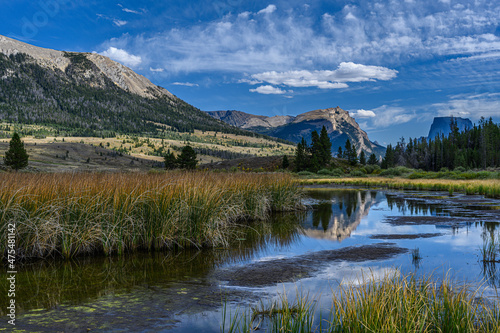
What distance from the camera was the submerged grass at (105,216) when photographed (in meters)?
7.70

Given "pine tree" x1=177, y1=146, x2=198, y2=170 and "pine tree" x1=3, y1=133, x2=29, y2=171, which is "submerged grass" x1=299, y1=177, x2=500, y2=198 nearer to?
"pine tree" x1=177, y1=146, x2=198, y2=170

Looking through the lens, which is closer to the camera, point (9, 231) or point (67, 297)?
point (67, 297)

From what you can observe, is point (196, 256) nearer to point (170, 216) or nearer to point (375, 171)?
point (170, 216)

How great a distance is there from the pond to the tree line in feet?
281

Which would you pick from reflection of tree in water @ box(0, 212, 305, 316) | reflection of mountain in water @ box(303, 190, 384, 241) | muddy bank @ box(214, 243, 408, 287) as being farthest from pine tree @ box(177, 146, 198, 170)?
muddy bank @ box(214, 243, 408, 287)

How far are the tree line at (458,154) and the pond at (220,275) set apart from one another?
85663 mm

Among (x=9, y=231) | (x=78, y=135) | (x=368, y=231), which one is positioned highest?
(x=78, y=135)

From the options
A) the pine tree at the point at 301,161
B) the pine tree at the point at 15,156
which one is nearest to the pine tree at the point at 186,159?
the pine tree at the point at 15,156

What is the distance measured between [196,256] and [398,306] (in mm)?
5519

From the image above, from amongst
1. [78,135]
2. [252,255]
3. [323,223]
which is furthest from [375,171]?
[78,135]

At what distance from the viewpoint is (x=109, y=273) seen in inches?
272

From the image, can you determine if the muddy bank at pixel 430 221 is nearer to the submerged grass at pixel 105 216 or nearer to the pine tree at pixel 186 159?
the submerged grass at pixel 105 216

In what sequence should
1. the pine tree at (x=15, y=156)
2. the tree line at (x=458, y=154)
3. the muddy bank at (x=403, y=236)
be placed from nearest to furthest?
the muddy bank at (x=403, y=236)
the pine tree at (x=15, y=156)
the tree line at (x=458, y=154)

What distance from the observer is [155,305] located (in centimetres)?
523
